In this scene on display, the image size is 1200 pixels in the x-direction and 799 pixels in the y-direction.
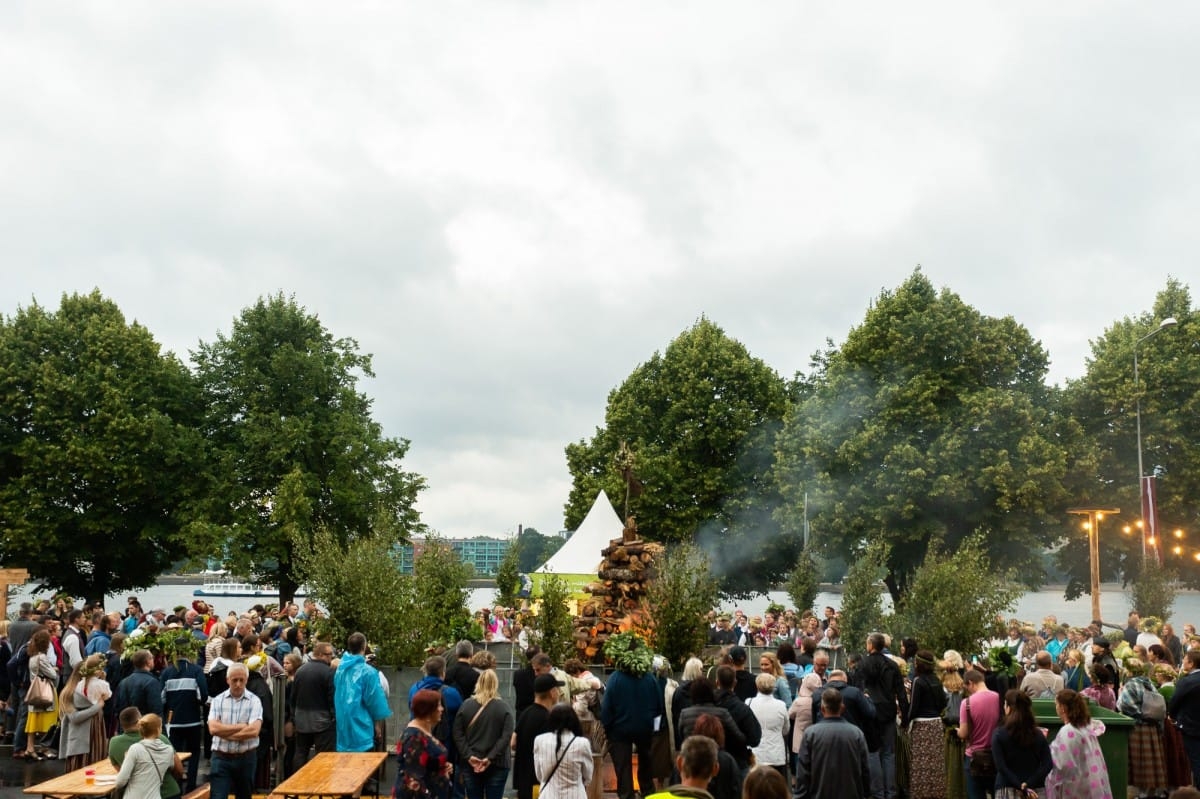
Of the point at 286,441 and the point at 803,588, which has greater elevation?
the point at 286,441

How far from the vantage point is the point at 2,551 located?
31969 millimetres

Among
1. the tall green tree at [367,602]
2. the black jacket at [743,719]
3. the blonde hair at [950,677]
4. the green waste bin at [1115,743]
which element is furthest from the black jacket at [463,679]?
the green waste bin at [1115,743]

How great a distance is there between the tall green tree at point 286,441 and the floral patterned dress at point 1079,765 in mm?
26560

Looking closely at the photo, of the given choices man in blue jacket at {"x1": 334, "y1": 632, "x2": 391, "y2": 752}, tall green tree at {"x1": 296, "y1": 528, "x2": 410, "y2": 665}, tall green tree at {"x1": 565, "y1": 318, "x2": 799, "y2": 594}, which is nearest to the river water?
tall green tree at {"x1": 565, "y1": 318, "x2": 799, "y2": 594}

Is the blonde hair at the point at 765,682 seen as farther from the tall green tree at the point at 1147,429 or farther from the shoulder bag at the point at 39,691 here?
the tall green tree at the point at 1147,429

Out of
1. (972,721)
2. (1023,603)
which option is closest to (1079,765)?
(972,721)

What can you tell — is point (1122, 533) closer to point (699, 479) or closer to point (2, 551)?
point (699, 479)

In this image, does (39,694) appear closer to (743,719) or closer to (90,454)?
(743,719)

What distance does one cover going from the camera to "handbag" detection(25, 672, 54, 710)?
13.4m

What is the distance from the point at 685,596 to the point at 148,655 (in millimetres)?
7782

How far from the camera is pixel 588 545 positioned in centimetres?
2761

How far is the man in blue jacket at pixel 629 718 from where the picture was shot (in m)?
10.7

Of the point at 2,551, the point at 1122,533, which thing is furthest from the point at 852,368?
the point at 2,551

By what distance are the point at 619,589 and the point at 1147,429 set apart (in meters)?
20.6
